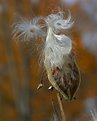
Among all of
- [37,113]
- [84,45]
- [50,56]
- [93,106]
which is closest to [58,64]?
[50,56]

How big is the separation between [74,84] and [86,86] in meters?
15.1

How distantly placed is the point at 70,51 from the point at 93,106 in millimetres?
260

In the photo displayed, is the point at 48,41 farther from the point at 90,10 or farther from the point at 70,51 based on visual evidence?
the point at 90,10

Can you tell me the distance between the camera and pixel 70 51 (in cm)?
143

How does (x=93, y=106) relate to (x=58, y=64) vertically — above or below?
below

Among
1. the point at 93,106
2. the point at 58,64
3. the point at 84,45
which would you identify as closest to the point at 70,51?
the point at 58,64

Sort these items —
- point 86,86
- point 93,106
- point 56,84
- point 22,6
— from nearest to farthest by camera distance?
point 56,84 → point 93,106 → point 22,6 → point 86,86

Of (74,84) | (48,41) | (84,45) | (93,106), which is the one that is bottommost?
(84,45)

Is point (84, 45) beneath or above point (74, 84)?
beneath

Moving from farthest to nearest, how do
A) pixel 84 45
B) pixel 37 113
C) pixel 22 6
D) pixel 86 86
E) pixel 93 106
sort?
1. pixel 86 86
2. pixel 37 113
3. pixel 84 45
4. pixel 22 6
5. pixel 93 106

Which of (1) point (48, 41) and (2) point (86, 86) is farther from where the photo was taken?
(2) point (86, 86)

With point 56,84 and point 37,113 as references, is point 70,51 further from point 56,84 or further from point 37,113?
point 37,113

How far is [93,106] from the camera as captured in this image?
5.34ft

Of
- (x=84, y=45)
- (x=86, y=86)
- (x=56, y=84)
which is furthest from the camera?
(x=86, y=86)
